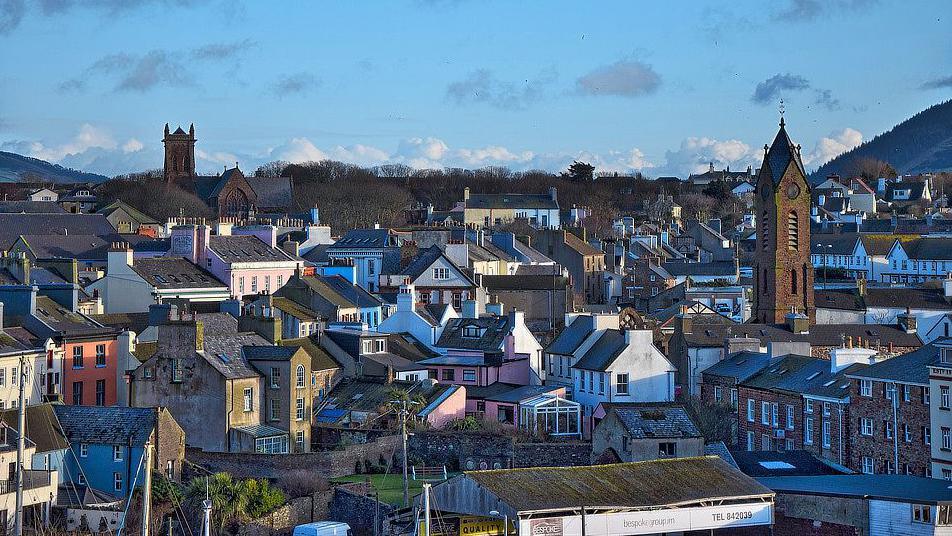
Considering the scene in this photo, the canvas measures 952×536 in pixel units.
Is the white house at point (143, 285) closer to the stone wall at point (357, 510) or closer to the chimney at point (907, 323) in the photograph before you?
the stone wall at point (357, 510)

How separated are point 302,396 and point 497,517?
14.0 metres

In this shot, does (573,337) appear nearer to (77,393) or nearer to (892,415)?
(892,415)

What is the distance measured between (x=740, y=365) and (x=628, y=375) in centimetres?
465

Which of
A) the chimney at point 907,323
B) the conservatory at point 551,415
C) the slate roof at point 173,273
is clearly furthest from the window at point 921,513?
the slate roof at point 173,273

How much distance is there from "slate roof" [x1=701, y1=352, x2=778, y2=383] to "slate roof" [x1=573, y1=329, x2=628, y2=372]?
3769 mm

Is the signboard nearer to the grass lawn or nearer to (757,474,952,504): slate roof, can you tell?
(757,474,952,504): slate roof

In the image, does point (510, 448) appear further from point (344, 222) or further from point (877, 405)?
point (344, 222)

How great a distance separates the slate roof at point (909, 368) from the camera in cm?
4825

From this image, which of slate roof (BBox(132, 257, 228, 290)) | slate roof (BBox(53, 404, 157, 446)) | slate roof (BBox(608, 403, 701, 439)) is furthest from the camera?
slate roof (BBox(132, 257, 228, 290))

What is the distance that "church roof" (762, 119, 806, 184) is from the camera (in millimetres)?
84312

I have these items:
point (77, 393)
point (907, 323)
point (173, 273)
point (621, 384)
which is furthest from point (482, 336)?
point (907, 323)

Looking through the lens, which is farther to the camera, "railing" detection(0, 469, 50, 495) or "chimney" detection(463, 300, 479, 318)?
"chimney" detection(463, 300, 479, 318)

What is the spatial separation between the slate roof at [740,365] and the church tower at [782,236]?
19.8m

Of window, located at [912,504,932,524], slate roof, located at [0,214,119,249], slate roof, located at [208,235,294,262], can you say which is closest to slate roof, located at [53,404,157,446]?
window, located at [912,504,932,524]
